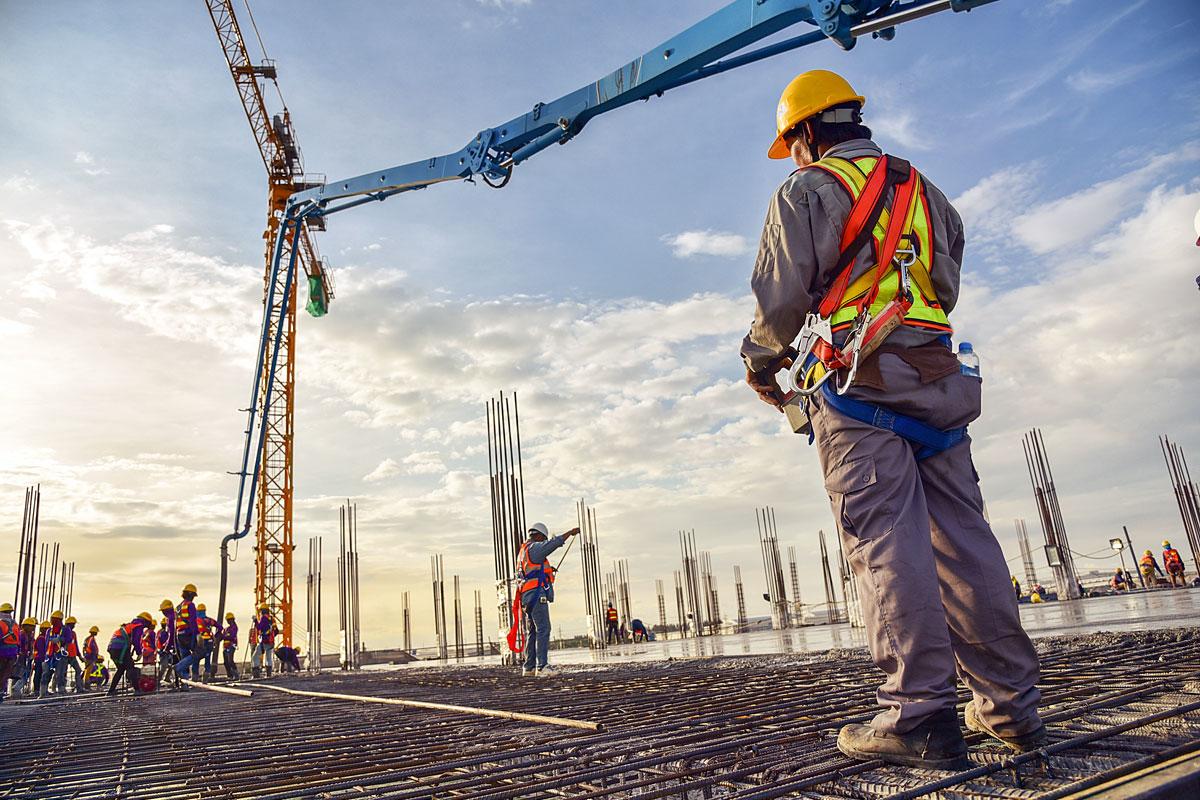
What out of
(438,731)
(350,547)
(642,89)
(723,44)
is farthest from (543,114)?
(350,547)

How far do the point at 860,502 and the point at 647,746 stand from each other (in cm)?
93

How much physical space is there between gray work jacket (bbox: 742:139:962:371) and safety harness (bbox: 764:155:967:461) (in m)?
0.03

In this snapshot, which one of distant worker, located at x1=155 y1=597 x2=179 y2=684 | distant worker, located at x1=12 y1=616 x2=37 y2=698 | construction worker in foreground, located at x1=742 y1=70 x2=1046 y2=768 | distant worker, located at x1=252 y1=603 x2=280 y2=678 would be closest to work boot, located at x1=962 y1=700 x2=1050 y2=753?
construction worker in foreground, located at x1=742 y1=70 x2=1046 y2=768

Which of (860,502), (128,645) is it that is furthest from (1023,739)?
(128,645)

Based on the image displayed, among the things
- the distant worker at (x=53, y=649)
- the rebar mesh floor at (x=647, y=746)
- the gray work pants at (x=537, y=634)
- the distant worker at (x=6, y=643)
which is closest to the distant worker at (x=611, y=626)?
the distant worker at (x=53, y=649)

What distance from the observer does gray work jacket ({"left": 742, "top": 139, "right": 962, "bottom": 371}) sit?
2.06 meters

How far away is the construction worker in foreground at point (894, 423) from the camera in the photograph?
1854 millimetres

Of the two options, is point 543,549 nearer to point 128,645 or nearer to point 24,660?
point 128,645

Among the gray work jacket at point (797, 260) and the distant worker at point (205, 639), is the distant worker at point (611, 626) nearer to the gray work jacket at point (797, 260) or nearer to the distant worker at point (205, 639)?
the distant worker at point (205, 639)

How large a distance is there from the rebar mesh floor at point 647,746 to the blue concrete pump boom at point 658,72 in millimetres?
4114

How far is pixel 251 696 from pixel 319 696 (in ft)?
4.89

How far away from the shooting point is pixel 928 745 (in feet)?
5.71

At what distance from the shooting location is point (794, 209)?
2.08 m

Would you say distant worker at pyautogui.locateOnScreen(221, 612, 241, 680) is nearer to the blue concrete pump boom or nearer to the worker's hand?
the blue concrete pump boom
